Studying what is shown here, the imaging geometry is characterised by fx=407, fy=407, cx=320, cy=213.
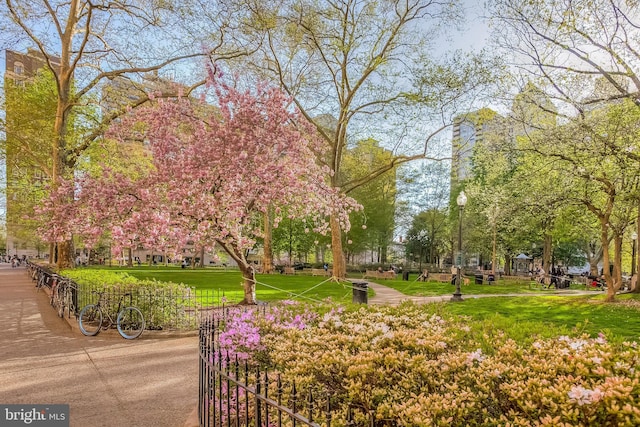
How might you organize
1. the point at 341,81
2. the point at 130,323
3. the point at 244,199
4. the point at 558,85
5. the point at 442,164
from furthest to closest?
the point at 442,164, the point at 341,81, the point at 558,85, the point at 244,199, the point at 130,323

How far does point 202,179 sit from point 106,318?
451cm

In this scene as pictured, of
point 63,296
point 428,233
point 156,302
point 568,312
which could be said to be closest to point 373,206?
point 428,233

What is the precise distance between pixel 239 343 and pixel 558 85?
1771cm

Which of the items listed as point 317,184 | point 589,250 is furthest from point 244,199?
point 589,250

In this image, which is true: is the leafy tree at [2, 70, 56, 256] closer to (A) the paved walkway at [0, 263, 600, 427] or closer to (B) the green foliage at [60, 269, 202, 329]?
(B) the green foliage at [60, 269, 202, 329]

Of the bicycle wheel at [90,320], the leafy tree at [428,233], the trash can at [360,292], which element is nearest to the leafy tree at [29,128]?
the bicycle wheel at [90,320]

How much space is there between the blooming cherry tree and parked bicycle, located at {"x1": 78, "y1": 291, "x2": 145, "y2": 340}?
66.1 inches

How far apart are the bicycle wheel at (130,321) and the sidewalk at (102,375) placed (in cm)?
23

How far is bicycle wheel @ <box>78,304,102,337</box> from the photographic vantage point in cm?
1020

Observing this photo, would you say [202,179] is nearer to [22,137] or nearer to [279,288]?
[279,288]

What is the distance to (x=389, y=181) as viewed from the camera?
4819cm

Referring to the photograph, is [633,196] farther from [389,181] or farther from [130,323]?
[389,181]

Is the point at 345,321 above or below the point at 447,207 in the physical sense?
below

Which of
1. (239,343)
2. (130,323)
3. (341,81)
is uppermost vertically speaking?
(341,81)
